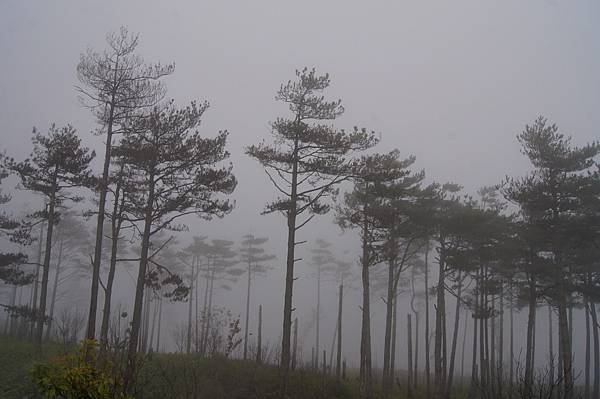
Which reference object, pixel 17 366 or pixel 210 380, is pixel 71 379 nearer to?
pixel 210 380

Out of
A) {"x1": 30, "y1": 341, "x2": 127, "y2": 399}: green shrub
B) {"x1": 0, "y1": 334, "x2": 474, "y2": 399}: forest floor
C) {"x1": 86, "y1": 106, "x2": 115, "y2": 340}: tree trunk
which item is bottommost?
{"x1": 0, "y1": 334, "x2": 474, "y2": 399}: forest floor

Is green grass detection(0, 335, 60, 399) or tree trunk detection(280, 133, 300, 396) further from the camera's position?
tree trunk detection(280, 133, 300, 396)

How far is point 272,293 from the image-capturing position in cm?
10412

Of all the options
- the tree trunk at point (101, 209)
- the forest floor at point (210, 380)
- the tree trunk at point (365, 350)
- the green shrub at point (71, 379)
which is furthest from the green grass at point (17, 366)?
the tree trunk at point (365, 350)

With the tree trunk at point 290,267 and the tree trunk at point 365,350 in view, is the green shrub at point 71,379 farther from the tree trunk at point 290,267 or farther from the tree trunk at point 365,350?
the tree trunk at point 365,350

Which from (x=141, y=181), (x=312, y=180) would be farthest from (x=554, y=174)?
(x=141, y=181)

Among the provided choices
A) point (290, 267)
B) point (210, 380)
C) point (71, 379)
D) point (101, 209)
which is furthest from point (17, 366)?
point (71, 379)

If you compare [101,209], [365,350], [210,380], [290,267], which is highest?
[101,209]

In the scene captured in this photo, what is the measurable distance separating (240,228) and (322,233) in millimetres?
29635

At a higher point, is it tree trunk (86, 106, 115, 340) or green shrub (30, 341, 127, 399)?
tree trunk (86, 106, 115, 340)

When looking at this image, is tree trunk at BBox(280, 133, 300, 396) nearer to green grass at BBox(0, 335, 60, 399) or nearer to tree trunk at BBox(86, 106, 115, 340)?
tree trunk at BBox(86, 106, 115, 340)

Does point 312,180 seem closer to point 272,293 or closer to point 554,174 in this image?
point 554,174

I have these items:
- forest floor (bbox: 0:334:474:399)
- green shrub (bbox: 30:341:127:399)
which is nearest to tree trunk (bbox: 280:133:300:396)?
forest floor (bbox: 0:334:474:399)

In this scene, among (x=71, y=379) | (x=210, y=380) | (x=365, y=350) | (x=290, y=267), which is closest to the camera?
(x=71, y=379)
